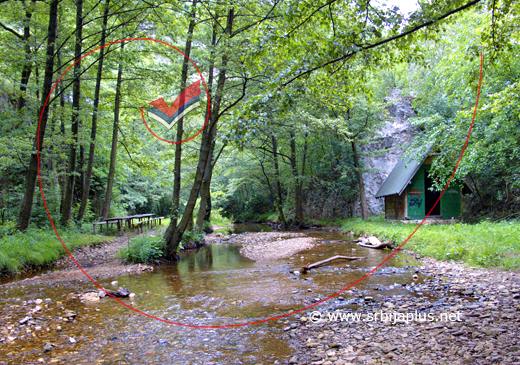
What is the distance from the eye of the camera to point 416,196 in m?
19.0

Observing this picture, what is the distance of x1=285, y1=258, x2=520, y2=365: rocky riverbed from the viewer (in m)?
3.30

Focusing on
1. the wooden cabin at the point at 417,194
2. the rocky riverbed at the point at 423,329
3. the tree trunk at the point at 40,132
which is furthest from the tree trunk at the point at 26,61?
the wooden cabin at the point at 417,194

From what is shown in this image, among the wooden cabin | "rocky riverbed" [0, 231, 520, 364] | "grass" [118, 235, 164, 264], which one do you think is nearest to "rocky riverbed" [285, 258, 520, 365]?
"rocky riverbed" [0, 231, 520, 364]

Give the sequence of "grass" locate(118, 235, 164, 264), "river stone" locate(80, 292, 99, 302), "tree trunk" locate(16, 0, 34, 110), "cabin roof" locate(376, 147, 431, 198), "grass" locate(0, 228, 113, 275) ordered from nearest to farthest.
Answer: "river stone" locate(80, 292, 99, 302)
"grass" locate(0, 228, 113, 275)
"grass" locate(118, 235, 164, 264)
"tree trunk" locate(16, 0, 34, 110)
"cabin roof" locate(376, 147, 431, 198)

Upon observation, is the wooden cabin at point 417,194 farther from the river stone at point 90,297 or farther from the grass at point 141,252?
the river stone at point 90,297

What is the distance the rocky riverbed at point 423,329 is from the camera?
3299mm

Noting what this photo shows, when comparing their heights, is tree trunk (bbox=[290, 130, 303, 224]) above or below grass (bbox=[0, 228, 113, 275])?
above

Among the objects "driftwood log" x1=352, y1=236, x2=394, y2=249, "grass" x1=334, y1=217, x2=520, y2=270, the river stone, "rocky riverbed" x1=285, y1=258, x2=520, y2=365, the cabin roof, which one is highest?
the cabin roof

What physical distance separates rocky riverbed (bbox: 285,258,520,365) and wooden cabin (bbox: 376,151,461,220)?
40.9ft

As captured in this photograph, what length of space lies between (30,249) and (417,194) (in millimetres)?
18598

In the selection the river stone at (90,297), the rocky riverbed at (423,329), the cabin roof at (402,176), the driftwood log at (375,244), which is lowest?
the river stone at (90,297)

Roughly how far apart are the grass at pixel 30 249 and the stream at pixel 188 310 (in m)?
1.74

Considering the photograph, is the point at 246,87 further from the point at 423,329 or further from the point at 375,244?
the point at 423,329

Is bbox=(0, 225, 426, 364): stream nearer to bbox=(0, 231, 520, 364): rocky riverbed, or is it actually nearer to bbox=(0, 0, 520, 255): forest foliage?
bbox=(0, 231, 520, 364): rocky riverbed
